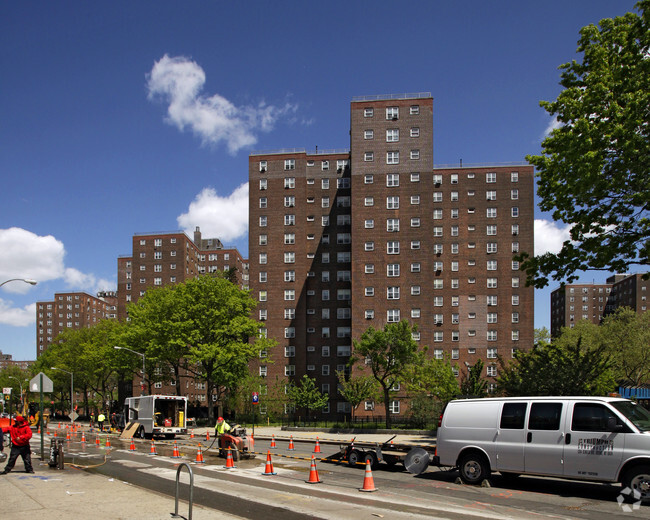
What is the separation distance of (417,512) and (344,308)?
64.7 m

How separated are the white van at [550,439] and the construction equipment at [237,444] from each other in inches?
387

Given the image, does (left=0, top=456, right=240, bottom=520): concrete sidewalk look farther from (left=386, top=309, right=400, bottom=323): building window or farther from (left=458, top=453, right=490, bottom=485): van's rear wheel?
(left=386, top=309, right=400, bottom=323): building window

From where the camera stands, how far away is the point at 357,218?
6950 cm

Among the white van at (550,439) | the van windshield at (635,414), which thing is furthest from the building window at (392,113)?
the van windshield at (635,414)

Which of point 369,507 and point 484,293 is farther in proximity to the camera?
A: point 484,293

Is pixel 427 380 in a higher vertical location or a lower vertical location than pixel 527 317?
lower

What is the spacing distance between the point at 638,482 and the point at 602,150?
33.1 ft

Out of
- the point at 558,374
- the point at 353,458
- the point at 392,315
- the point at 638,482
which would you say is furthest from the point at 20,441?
the point at 392,315

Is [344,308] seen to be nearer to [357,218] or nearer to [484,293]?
[357,218]

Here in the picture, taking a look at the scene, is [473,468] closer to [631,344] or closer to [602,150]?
[602,150]

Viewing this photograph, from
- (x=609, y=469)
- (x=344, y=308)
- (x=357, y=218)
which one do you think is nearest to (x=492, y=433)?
(x=609, y=469)

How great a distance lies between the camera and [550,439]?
13422mm

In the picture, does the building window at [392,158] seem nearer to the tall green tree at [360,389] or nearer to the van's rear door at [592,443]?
the tall green tree at [360,389]

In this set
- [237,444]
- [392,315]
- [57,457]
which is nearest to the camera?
[57,457]
